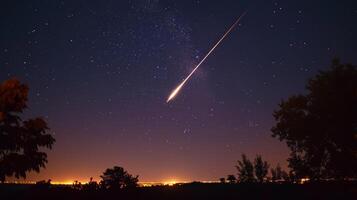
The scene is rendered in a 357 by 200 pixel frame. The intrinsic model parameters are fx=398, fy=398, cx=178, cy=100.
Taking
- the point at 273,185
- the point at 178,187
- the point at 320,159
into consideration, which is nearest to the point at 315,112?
the point at 320,159

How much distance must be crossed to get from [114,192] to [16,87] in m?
16.8

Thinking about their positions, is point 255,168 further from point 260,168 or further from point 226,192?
point 226,192

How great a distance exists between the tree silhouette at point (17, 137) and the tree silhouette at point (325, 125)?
2148 cm

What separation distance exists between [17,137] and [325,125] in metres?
25.2

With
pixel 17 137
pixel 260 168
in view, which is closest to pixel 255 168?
Result: pixel 260 168

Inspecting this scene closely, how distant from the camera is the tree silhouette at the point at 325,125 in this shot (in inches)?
1315

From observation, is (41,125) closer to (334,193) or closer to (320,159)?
(334,193)

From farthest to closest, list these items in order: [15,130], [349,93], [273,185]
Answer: [349,93], [15,130], [273,185]

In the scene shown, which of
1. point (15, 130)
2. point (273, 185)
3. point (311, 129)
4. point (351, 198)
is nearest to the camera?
point (351, 198)

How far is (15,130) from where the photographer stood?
28344 millimetres

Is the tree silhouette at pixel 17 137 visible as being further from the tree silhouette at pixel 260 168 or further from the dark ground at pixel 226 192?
the tree silhouette at pixel 260 168

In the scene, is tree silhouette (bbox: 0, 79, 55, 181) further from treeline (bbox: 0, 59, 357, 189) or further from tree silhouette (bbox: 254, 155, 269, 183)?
tree silhouette (bbox: 254, 155, 269, 183)

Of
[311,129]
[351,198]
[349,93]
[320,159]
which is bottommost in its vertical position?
[351,198]

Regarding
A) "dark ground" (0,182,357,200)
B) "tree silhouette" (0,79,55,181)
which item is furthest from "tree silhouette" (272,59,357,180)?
"tree silhouette" (0,79,55,181)
